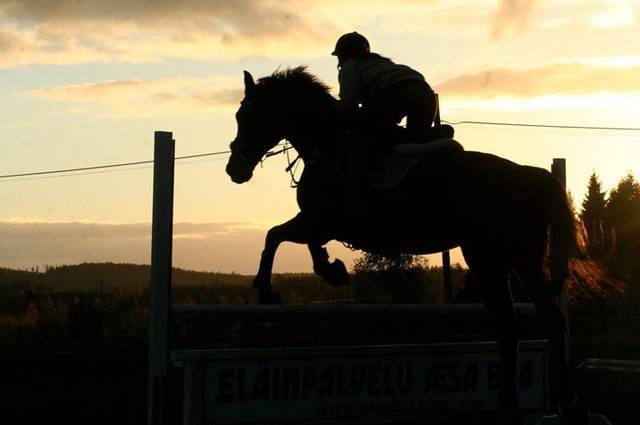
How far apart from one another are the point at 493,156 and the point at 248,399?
2.19 m

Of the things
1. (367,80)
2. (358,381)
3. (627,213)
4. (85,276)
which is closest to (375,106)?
(367,80)

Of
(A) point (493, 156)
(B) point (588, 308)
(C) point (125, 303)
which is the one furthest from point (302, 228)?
(C) point (125, 303)

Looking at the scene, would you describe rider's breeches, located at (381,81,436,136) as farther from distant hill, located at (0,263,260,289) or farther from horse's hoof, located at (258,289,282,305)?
distant hill, located at (0,263,260,289)

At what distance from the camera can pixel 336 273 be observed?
6.71 m

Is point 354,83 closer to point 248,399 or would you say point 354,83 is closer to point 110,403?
point 248,399

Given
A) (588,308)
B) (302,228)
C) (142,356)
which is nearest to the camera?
(302,228)

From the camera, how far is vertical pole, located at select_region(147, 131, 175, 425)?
20.1 feet

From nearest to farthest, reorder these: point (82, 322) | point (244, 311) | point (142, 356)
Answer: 1. point (244, 311)
2. point (142, 356)
3. point (82, 322)

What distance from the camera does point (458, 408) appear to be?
6.96 meters

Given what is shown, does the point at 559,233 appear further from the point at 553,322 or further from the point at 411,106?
the point at 411,106

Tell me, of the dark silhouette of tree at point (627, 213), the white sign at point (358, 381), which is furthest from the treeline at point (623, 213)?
the white sign at point (358, 381)

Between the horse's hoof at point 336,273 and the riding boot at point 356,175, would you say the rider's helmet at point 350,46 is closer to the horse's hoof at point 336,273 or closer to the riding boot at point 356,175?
the riding boot at point 356,175

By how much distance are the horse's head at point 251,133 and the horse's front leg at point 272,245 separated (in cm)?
46

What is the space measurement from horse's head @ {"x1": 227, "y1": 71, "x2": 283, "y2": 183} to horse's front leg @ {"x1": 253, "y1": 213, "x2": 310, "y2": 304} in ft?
1.51
